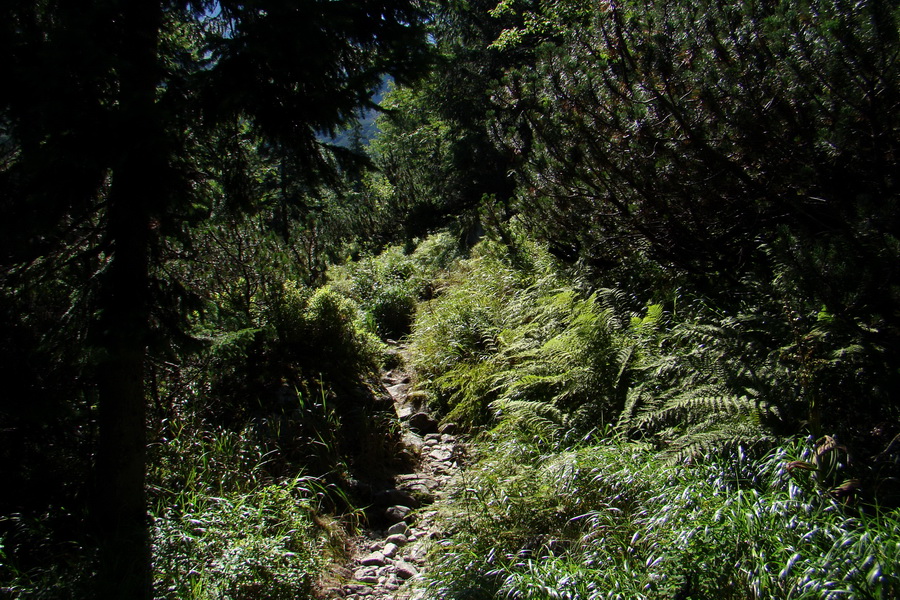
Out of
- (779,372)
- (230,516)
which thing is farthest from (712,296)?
(230,516)

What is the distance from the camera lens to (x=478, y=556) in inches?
130

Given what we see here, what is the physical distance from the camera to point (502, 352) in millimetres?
6062

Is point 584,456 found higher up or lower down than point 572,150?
lower down

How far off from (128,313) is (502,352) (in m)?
4.21

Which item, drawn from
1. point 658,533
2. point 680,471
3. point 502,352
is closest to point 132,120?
point 658,533

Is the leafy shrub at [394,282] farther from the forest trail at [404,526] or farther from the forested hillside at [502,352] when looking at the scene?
the forested hillside at [502,352]

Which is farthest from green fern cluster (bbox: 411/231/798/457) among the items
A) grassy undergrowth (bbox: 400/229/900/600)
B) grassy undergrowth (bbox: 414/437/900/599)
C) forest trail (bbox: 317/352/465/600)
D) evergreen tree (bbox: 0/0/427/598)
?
evergreen tree (bbox: 0/0/427/598)

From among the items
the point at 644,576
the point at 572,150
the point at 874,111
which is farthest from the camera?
the point at 572,150

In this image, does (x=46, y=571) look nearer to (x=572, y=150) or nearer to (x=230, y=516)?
(x=230, y=516)

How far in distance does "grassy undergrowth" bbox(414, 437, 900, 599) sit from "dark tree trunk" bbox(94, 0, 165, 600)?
1705 mm

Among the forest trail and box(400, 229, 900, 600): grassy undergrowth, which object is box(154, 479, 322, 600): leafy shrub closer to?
the forest trail

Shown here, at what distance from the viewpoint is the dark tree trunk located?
7.43 ft

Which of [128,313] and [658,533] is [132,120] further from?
[658,533]

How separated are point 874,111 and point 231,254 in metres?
5.67
